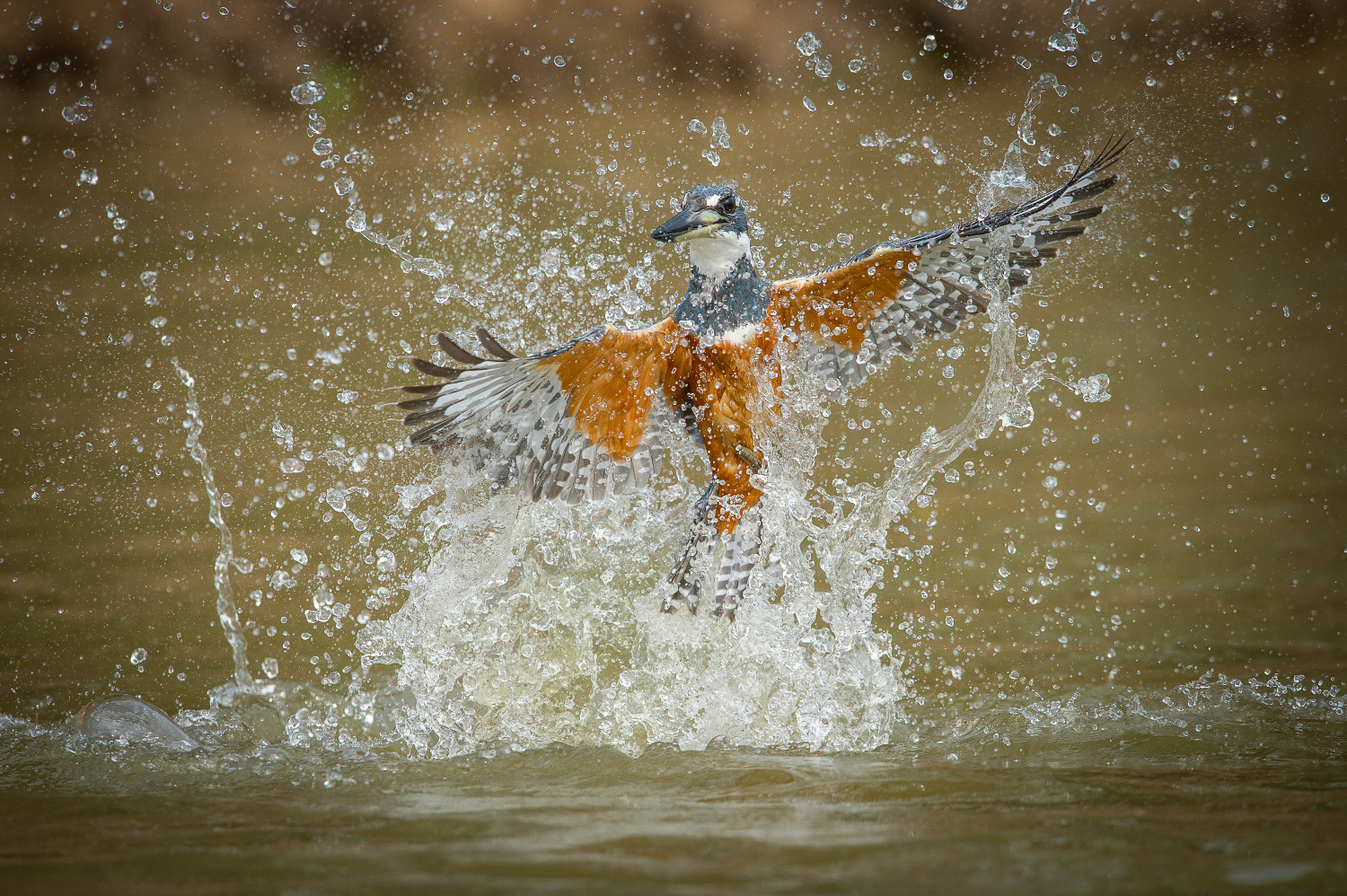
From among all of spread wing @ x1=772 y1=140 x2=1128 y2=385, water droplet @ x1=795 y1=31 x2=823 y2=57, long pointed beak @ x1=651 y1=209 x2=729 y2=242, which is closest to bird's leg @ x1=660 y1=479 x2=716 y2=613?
spread wing @ x1=772 y1=140 x2=1128 y2=385

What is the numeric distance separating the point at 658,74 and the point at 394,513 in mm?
5827

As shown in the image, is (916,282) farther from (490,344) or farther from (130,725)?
(130,725)

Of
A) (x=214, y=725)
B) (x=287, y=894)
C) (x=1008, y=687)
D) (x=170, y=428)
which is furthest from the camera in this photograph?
(x=170, y=428)

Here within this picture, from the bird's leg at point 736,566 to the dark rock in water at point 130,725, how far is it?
1.58m

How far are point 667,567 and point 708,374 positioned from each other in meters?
0.80

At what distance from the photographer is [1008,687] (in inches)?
138

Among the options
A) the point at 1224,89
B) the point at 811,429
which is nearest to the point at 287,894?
the point at 811,429

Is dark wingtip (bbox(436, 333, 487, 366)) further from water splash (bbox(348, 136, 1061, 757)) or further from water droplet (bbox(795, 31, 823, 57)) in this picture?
water droplet (bbox(795, 31, 823, 57))

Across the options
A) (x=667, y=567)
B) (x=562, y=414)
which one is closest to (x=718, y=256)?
(x=562, y=414)

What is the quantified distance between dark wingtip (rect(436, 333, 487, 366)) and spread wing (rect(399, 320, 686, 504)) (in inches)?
1.5

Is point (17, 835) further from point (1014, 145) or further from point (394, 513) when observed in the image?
point (1014, 145)

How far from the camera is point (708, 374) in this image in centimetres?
348

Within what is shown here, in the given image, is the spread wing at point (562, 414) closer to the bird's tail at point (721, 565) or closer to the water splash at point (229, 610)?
the bird's tail at point (721, 565)

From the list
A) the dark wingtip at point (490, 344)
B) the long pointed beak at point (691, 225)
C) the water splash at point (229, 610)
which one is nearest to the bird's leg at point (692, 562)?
the long pointed beak at point (691, 225)
